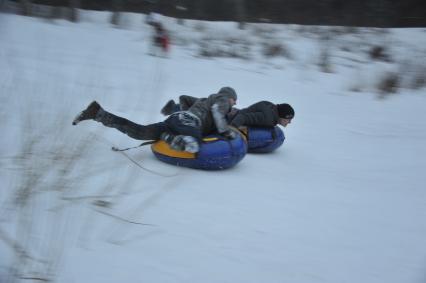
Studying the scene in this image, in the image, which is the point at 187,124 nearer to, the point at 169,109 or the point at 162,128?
the point at 162,128

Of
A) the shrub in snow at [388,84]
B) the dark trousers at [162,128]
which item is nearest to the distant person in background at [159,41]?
the shrub in snow at [388,84]

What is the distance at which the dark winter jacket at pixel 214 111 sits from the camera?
4.76m

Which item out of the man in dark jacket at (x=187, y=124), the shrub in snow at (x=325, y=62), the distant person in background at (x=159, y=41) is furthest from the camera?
the shrub in snow at (x=325, y=62)

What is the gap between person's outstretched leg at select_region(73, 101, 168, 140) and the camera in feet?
14.1

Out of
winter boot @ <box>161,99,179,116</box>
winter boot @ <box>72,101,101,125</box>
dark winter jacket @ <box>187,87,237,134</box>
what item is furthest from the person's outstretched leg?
winter boot @ <box>161,99,179,116</box>

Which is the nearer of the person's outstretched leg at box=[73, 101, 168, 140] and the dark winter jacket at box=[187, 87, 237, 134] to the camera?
the person's outstretched leg at box=[73, 101, 168, 140]

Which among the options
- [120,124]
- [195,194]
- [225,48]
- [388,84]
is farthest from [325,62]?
[195,194]

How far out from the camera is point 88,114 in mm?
4281

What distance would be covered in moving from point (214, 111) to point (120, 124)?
955 millimetres

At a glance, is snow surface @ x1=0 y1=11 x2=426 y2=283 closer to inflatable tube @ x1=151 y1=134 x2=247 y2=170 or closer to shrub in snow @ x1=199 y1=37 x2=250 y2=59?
inflatable tube @ x1=151 y1=134 x2=247 y2=170

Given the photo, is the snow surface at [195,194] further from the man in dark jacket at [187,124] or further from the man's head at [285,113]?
the man's head at [285,113]

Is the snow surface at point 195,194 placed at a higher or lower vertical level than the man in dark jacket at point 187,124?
lower

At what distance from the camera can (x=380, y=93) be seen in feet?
31.2

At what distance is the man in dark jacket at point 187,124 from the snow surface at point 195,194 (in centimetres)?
25
